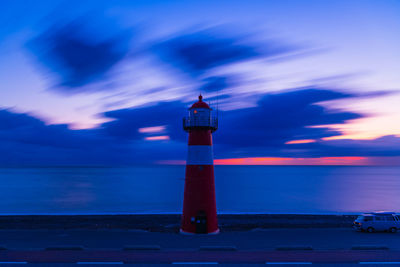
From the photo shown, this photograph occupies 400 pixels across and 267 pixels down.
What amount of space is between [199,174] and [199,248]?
175 inches

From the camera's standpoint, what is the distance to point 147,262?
12.0m

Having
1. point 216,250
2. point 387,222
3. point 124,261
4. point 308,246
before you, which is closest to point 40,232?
point 124,261

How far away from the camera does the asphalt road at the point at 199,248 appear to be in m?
12.2

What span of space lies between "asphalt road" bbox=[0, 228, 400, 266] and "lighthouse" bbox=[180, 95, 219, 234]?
92cm

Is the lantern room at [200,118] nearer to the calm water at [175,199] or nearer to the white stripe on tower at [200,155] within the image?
the white stripe on tower at [200,155]

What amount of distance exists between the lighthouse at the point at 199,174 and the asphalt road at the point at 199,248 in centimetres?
92

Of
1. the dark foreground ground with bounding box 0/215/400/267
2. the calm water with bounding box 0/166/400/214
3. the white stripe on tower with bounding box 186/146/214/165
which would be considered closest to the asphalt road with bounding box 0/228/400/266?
the dark foreground ground with bounding box 0/215/400/267

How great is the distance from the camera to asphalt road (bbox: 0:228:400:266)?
12180 millimetres

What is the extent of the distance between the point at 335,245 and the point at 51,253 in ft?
40.6

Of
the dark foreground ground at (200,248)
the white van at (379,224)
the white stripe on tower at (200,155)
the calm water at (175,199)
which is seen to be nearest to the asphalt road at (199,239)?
the dark foreground ground at (200,248)

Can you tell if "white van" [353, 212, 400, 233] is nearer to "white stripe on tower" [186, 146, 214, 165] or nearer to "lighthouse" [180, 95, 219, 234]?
"lighthouse" [180, 95, 219, 234]

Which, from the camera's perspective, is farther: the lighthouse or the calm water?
the calm water

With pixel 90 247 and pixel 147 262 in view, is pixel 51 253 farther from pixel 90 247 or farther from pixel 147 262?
pixel 147 262

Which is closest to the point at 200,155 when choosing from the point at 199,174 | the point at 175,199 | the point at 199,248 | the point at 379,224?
the point at 199,174
